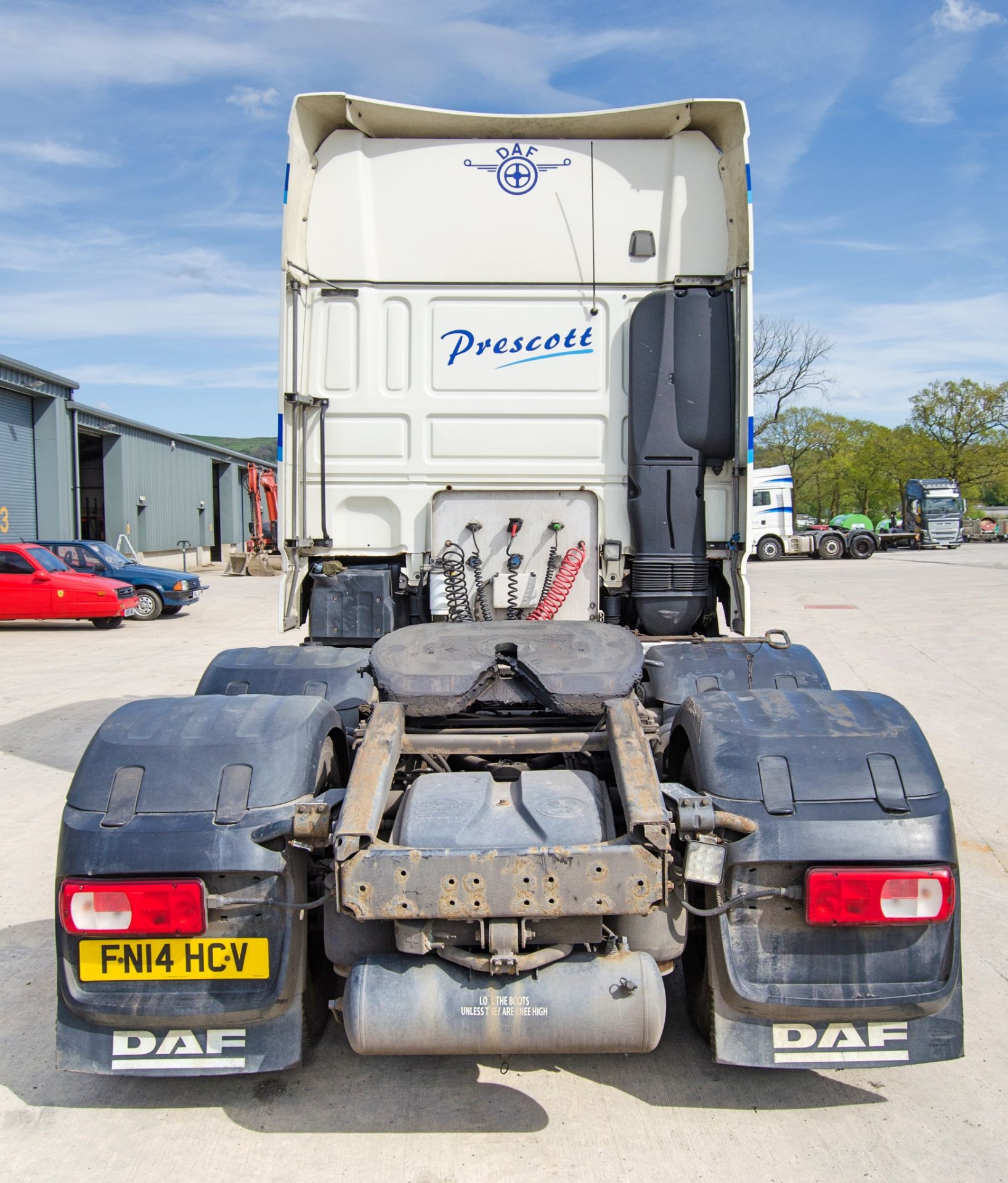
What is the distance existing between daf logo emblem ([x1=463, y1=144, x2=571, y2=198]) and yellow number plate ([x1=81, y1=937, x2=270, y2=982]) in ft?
13.8

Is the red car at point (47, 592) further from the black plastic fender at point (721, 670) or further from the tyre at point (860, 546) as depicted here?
the tyre at point (860, 546)

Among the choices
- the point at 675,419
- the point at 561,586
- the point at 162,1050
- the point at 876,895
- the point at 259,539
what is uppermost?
the point at 675,419

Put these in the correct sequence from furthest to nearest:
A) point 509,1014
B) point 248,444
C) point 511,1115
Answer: point 248,444 < point 511,1115 < point 509,1014

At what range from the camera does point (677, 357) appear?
5223 mm

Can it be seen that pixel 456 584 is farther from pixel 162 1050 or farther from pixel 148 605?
pixel 148 605

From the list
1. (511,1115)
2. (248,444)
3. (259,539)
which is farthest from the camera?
(248,444)

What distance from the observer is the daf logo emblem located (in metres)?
5.30

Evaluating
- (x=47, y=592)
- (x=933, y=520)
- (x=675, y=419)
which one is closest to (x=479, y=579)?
(x=675, y=419)

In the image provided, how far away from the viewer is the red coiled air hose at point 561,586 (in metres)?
5.22

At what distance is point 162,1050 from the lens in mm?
2740

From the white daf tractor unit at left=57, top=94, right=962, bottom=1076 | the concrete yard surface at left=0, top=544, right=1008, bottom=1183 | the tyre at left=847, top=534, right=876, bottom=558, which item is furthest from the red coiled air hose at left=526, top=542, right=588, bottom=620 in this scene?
the tyre at left=847, top=534, right=876, bottom=558

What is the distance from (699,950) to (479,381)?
3.34 metres

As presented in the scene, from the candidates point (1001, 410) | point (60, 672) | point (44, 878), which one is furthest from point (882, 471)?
point (44, 878)

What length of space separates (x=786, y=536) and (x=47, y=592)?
88.0ft
